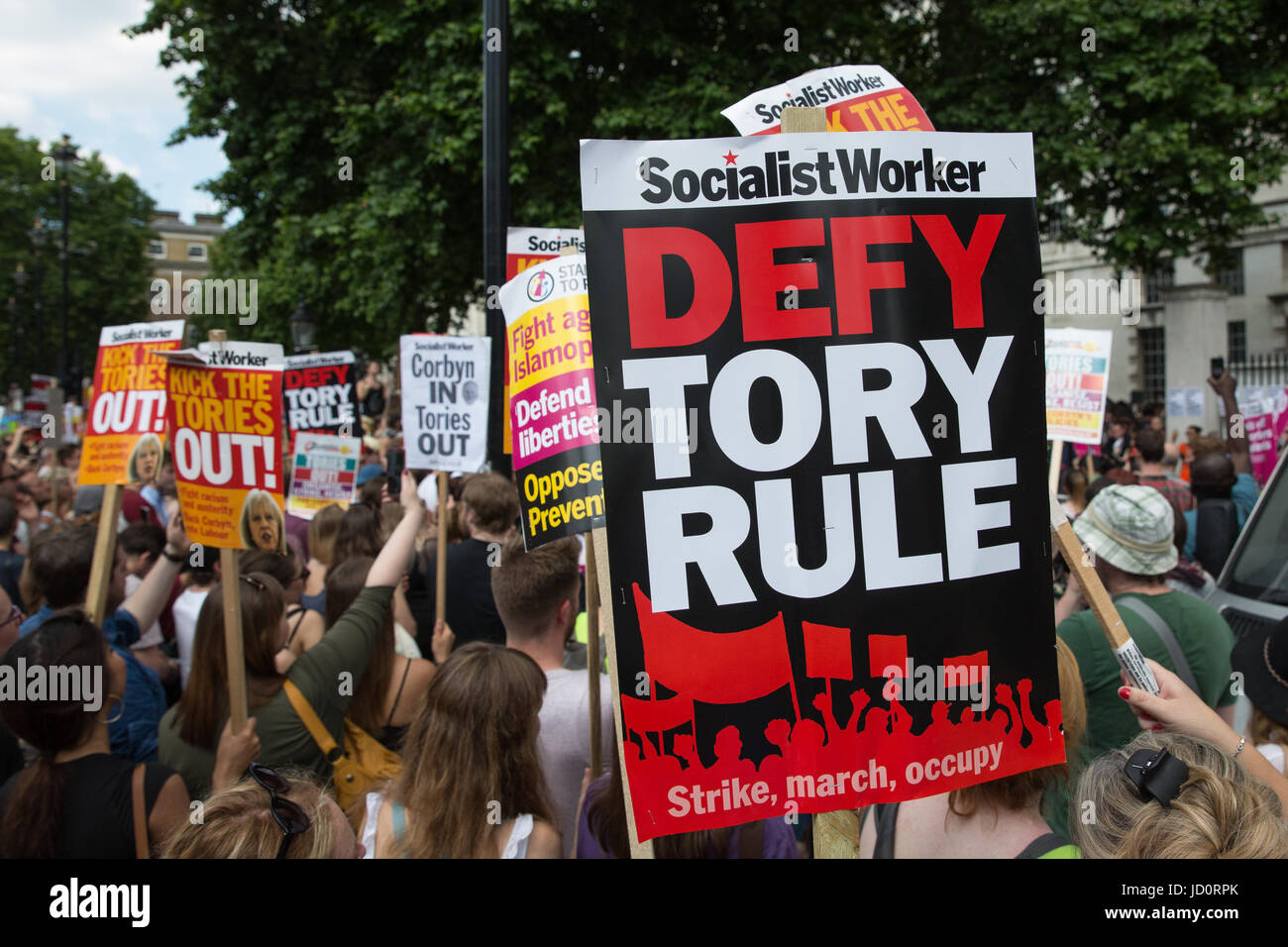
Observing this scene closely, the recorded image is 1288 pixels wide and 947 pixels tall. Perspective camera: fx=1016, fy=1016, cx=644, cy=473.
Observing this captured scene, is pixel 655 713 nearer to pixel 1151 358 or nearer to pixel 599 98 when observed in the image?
pixel 599 98

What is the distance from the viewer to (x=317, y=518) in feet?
19.0

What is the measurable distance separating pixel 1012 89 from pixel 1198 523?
11610 mm

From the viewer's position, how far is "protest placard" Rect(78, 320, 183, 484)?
4.88m

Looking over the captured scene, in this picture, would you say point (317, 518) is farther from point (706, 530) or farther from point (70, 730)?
point (706, 530)

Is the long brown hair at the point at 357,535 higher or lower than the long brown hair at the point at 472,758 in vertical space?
higher

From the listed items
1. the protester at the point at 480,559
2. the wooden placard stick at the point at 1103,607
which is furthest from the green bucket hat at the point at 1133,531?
the protester at the point at 480,559

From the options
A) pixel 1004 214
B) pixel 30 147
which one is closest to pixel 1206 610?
pixel 1004 214

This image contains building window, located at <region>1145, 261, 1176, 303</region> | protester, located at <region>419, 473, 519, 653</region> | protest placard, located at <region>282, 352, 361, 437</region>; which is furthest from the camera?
building window, located at <region>1145, 261, 1176, 303</region>

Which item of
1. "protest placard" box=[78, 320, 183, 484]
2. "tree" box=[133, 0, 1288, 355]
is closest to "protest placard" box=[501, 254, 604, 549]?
"protest placard" box=[78, 320, 183, 484]

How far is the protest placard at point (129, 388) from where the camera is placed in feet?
16.0

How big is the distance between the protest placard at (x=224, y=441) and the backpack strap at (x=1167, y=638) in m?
3.22

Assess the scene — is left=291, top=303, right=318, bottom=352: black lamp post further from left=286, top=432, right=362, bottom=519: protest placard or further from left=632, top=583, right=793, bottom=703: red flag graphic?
left=632, top=583, right=793, bottom=703: red flag graphic

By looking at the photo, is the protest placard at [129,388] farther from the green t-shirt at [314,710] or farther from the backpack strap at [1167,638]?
the backpack strap at [1167,638]

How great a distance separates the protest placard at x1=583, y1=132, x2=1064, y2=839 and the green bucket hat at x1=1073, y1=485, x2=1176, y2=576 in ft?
5.20
